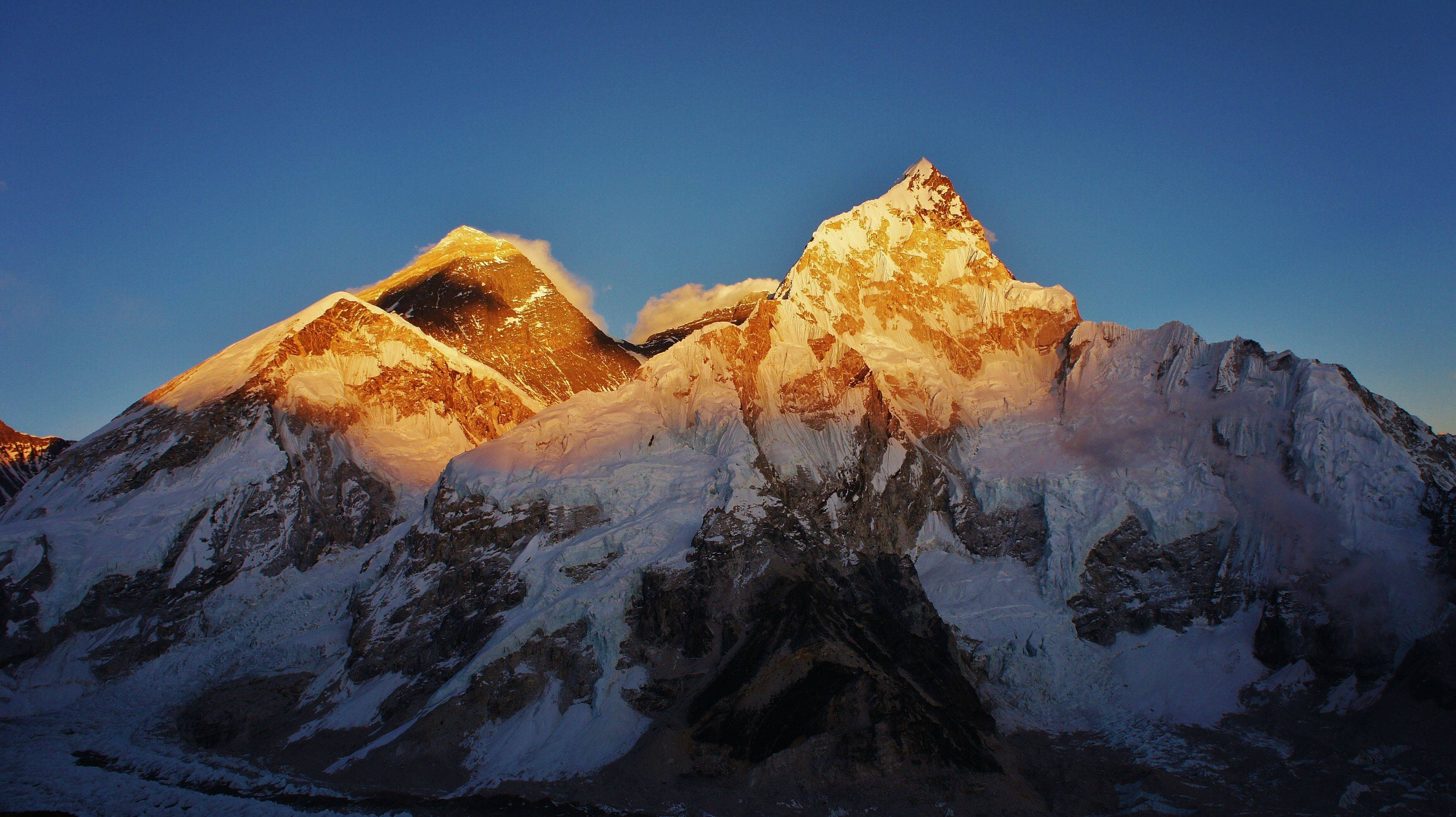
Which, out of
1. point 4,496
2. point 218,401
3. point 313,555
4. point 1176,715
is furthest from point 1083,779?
point 4,496

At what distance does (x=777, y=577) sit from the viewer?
77.1 metres

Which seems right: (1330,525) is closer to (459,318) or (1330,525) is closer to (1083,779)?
(1083,779)

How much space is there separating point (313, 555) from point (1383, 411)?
94544mm

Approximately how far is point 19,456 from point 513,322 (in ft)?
226

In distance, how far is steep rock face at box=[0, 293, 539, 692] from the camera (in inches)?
3359

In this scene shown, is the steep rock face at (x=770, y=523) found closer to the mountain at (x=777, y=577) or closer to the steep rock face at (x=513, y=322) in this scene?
the mountain at (x=777, y=577)

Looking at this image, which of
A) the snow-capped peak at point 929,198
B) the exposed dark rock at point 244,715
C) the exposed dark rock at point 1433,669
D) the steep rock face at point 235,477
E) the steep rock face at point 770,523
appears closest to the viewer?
the exposed dark rock at point 1433,669

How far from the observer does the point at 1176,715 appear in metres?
70.7

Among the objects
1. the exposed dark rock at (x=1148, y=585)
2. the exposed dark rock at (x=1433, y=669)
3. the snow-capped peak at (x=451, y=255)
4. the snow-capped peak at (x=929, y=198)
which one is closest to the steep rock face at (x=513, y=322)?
the snow-capped peak at (x=451, y=255)

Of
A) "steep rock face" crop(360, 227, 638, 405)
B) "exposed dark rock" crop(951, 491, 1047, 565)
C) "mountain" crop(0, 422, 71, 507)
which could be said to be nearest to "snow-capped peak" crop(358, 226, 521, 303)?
"steep rock face" crop(360, 227, 638, 405)

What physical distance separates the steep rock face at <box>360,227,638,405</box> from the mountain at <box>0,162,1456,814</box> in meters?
16.7

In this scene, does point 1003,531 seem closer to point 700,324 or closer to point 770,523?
point 770,523

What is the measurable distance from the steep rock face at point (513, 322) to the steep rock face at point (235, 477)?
10.7m

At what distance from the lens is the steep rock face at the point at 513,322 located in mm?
130375
